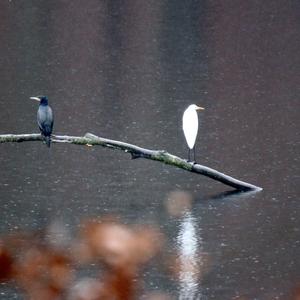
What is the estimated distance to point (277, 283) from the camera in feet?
29.0

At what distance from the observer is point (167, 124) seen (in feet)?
47.7

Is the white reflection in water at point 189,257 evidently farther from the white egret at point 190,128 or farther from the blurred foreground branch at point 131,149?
the white egret at point 190,128

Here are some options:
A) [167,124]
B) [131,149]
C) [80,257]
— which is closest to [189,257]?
[80,257]

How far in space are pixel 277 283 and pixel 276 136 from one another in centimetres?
524

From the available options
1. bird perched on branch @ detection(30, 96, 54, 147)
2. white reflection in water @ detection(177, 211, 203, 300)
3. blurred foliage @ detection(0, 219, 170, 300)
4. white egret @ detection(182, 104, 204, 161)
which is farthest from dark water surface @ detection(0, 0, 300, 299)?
bird perched on branch @ detection(30, 96, 54, 147)

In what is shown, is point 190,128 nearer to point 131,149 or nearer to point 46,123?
point 131,149

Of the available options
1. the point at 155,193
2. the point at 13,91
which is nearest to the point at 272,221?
the point at 155,193

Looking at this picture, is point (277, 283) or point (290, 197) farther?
point (290, 197)

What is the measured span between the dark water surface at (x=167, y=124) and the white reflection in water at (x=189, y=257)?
0.02 metres

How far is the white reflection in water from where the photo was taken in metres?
8.55

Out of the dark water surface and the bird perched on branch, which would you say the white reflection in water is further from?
the bird perched on branch

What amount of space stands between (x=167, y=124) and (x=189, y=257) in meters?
5.30

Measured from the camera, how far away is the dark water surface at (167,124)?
384 inches

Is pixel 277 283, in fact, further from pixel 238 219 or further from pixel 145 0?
pixel 145 0
